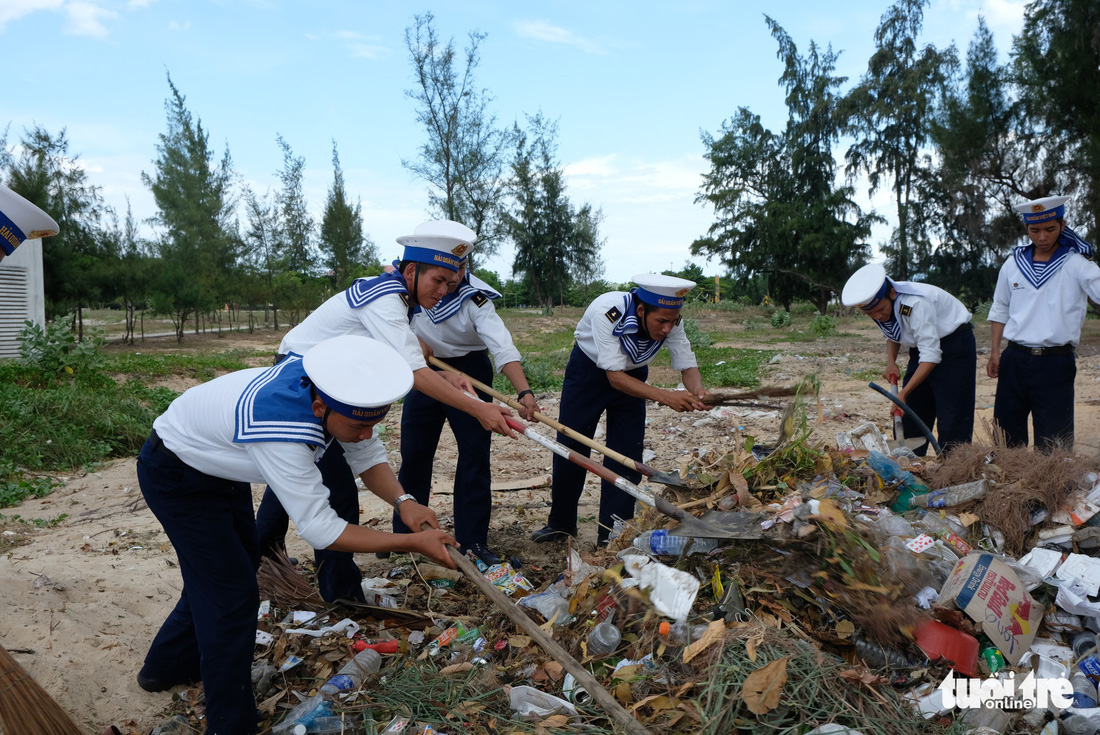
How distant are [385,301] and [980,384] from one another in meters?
9.36

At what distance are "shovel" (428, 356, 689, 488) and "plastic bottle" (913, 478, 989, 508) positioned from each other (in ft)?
3.72

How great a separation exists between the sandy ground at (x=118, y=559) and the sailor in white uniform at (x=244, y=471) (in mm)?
563

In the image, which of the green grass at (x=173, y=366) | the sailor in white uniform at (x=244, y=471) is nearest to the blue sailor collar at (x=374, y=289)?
the sailor in white uniform at (x=244, y=471)

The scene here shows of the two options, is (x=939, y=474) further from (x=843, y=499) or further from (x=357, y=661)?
(x=357, y=661)

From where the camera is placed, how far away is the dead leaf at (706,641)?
2309mm

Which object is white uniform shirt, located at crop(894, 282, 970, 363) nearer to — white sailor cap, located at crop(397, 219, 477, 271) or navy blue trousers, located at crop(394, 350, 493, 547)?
Result: navy blue trousers, located at crop(394, 350, 493, 547)

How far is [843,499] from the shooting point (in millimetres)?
3066

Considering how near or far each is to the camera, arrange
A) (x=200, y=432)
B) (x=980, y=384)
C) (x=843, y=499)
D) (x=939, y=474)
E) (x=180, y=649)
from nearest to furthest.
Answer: (x=200, y=432) → (x=180, y=649) → (x=843, y=499) → (x=939, y=474) → (x=980, y=384)

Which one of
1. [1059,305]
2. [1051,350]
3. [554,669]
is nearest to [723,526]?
[554,669]

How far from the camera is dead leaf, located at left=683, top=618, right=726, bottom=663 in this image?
2309 millimetres

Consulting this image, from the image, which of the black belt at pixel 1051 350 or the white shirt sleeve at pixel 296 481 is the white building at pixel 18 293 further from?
the black belt at pixel 1051 350

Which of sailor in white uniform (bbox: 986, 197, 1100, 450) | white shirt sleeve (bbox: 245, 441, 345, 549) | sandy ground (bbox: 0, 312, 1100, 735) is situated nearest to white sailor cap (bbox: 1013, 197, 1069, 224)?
sailor in white uniform (bbox: 986, 197, 1100, 450)

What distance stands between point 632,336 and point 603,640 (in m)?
1.70

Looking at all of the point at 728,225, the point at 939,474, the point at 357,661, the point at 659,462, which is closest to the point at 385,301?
the point at 357,661
